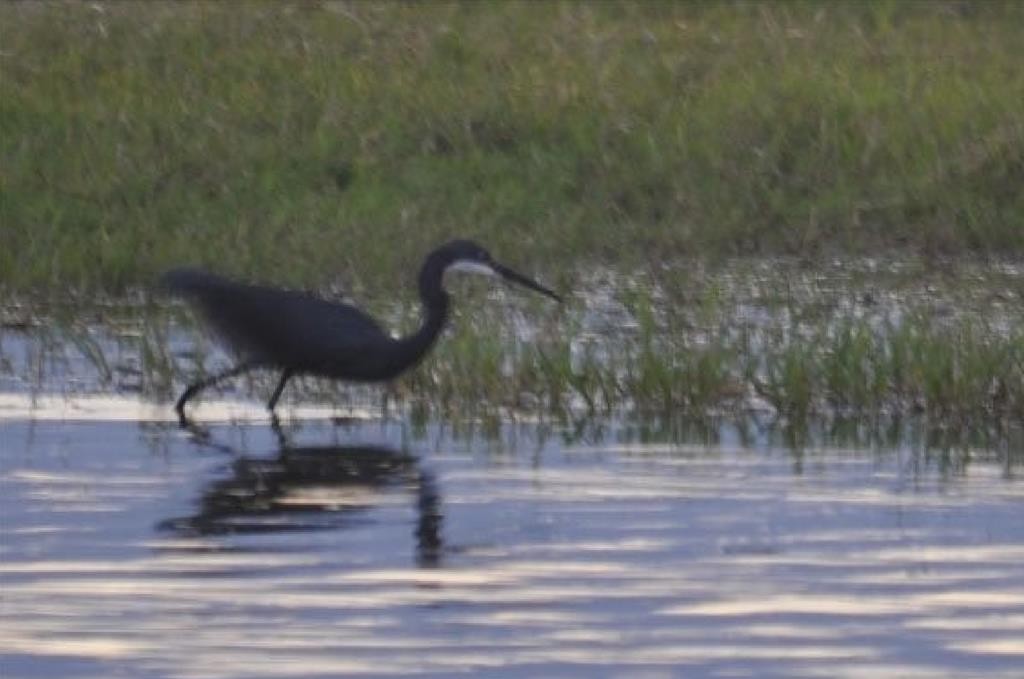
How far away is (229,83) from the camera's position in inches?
640

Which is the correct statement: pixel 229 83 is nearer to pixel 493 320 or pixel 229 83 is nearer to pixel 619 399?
pixel 493 320

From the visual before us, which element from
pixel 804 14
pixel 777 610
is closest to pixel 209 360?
pixel 777 610

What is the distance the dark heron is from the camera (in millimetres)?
10875

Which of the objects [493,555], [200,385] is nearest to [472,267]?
[200,385]

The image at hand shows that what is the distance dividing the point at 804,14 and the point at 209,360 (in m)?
7.14

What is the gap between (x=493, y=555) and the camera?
8070 mm

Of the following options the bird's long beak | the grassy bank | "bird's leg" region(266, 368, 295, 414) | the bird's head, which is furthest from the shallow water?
the grassy bank

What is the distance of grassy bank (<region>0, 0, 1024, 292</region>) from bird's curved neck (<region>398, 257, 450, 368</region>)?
2.20m

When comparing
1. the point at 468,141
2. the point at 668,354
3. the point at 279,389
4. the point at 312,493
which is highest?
the point at 468,141

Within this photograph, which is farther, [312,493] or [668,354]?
[668,354]

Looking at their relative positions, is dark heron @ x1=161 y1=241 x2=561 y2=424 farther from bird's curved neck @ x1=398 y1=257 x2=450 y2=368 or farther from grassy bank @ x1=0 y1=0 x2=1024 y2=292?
grassy bank @ x1=0 y1=0 x2=1024 y2=292

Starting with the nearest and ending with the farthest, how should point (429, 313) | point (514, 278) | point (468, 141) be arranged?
point (429, 313), point (514, 278), point (468, 141)

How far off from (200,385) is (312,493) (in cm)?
190

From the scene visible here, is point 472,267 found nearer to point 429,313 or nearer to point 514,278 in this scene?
point 514,278
